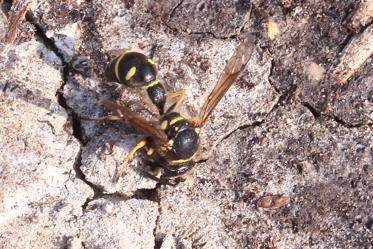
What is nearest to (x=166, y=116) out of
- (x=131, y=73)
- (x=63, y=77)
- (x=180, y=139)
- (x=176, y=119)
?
(x=176, y=119)

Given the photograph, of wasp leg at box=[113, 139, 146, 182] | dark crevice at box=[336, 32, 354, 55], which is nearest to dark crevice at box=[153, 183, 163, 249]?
wasp leg at box=[113, 139, 146, 182]

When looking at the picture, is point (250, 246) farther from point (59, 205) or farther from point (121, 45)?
point (121, 45)

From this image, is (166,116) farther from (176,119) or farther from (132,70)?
(132,70)

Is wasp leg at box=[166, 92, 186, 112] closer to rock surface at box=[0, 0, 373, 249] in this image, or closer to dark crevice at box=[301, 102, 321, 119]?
rock surface at box=[0, 0, 373, 249]

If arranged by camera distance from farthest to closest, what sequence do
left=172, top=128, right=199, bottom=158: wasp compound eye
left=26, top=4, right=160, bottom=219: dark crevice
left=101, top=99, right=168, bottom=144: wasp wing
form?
1. left=26, top=4, right=160, bottom=219: dark crevice
2. left=172, top=128, right=199, bottom=158: wasp compound eye
3. left=101, top=99, right=168, bottom=144: wasp wing

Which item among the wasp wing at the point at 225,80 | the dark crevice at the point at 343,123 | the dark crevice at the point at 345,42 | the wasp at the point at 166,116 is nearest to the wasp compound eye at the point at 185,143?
the wasp at the point at 166,116

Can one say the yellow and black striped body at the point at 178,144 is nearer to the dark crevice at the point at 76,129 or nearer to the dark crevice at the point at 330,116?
the dark crevice at the point at 76,129
